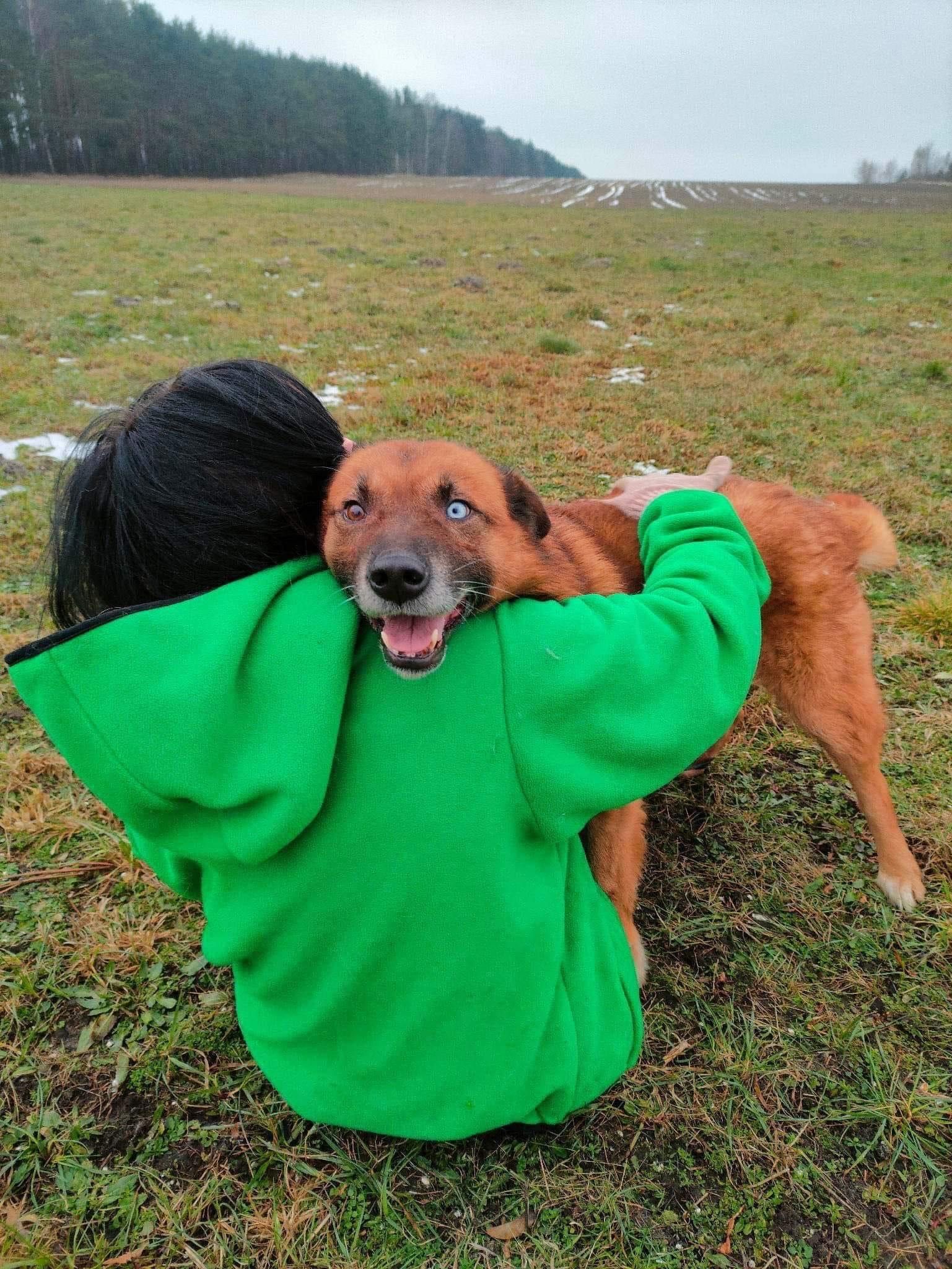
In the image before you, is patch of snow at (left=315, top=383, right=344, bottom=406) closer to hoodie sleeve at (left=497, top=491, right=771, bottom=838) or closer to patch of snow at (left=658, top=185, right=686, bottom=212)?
hoodie sleeve at (left=497, top=491, right=771, bottom=838)

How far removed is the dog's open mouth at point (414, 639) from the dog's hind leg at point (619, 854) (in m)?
0.89

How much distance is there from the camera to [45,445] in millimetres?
6629

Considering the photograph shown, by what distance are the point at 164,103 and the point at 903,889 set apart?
78.9 m

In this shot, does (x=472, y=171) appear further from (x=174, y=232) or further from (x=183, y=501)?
(x=183, y=501)

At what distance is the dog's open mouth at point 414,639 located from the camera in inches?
55.4

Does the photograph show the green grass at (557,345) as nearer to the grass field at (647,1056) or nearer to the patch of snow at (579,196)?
the grass field at (647,1056)

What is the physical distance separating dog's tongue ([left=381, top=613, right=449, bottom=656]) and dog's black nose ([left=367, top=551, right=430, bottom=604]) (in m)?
0.05

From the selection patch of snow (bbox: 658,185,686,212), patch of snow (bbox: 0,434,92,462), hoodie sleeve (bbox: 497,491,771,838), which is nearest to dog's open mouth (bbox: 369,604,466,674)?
hoodie sleeve (bbox: 497,491,771,838)

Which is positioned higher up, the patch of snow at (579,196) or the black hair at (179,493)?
the patch of snow at (579,196)

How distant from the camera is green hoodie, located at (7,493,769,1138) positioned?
3.95 feet

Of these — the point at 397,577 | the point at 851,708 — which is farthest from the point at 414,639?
the point at 851,708

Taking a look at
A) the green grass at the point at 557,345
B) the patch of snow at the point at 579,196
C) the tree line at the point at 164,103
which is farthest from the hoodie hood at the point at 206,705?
the tree line at the point at 164,103

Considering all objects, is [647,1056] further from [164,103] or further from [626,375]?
[164,103]

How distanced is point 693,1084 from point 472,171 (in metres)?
124
